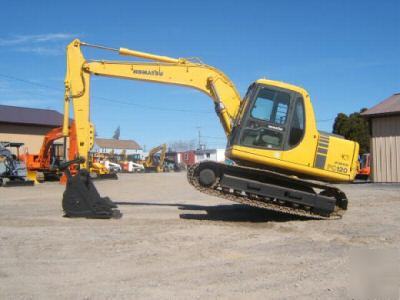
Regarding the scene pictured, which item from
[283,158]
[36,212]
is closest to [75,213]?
[36,212]

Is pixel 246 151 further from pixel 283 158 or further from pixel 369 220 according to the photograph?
pixel 369 220

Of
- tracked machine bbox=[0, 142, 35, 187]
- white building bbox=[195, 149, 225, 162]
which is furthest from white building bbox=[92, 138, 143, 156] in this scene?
tracked machine bbox=[0, 142, 35, 187]

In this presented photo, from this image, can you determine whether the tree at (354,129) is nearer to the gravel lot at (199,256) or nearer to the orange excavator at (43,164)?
the orange excavator at (43,164)

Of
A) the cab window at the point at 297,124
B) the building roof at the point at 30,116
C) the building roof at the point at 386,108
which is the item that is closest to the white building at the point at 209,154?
the building roof at the point at 30,116

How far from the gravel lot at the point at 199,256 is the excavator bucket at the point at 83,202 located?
15.8 inches

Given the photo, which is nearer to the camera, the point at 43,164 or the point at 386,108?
the point at 386,108

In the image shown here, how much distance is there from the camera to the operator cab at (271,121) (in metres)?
11.9

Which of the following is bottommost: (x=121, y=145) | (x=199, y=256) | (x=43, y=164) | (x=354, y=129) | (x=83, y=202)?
(x=199, y=256)

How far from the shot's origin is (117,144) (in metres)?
112

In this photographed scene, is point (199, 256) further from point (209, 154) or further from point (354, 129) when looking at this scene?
point (209, 154)

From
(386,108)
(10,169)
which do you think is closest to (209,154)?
(386,108)

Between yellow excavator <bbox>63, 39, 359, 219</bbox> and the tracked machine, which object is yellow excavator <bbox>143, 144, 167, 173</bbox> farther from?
yellow excavator <bbox>63, 39, 359, 219</bbox>

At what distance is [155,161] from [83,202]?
48658mm

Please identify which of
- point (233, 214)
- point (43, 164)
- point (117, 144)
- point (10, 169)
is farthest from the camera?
point (117, 144)
